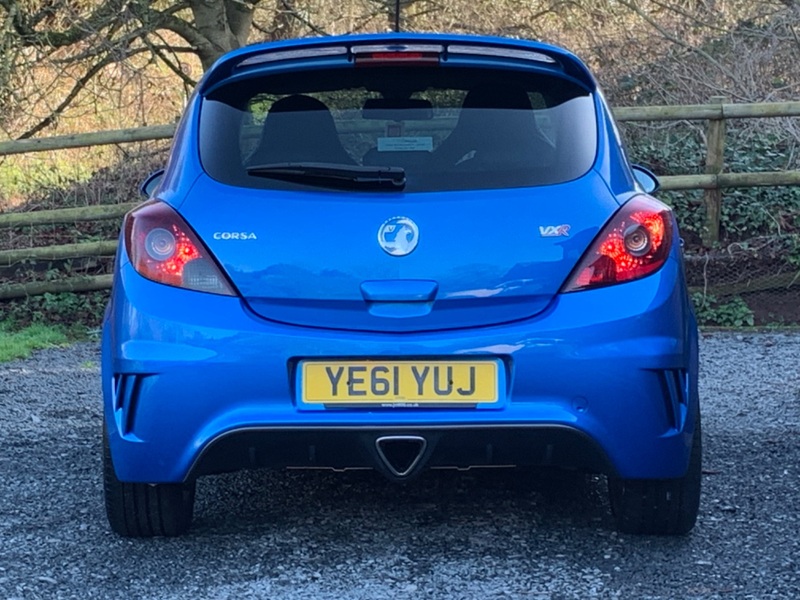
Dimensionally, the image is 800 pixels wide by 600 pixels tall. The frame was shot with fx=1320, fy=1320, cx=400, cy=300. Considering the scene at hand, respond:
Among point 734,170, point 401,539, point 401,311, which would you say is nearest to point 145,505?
point 401,539

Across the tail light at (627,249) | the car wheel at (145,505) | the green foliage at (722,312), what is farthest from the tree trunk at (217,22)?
the tail light at (627,249)

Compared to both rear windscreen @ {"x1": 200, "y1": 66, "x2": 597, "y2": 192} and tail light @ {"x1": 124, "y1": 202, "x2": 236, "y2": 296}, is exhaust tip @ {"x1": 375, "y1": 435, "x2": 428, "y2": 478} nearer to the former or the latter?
tail light @ {"x1": 124, "y1": 202, "x2": 236, "y2": 296}

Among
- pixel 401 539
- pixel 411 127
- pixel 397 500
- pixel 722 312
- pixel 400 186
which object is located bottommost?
pixel 722 312

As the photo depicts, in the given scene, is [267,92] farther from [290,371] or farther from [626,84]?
[626,84]

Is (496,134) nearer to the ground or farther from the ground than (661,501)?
farther from the ground

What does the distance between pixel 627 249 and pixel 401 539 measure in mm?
1126

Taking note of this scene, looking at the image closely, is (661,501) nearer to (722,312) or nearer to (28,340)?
(722,312)

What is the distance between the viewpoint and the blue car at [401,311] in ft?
11.3

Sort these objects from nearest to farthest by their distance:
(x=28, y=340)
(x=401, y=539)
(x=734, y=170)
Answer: (x=401, y=539) → (x=28, y=340) → (x=734, y=170)

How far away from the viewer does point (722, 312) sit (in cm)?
892

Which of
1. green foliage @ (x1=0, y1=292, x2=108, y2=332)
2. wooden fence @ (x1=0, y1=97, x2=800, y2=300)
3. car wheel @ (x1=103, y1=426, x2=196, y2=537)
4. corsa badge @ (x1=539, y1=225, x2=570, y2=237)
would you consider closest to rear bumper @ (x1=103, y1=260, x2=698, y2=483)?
corsa badge @ (x1=539, y1=225, x2=570, y2=237)

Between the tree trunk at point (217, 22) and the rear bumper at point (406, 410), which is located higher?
the rear bumper at point (406, 410)

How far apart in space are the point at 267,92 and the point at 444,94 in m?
0.54

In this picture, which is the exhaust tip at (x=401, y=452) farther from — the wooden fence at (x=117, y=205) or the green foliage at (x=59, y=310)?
the wooden fence at (x=117, y=205)
